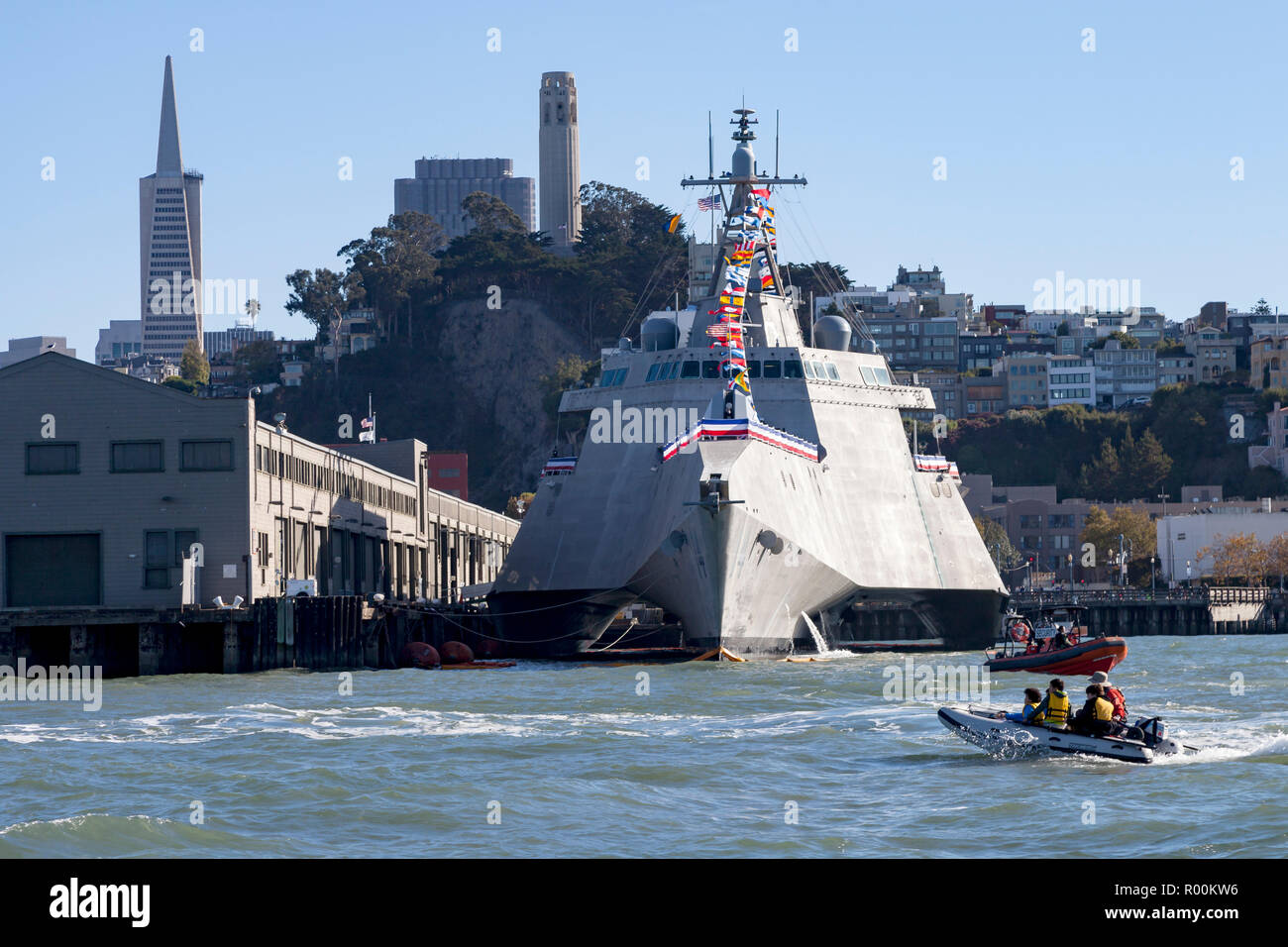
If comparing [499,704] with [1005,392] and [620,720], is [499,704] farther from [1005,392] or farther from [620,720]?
[1005,392]

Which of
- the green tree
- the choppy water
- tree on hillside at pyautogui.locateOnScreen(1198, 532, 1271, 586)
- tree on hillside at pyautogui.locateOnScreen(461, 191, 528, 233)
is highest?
tree on hillside at pyautogui.locateOnScreen(461, 191, 528, 233)

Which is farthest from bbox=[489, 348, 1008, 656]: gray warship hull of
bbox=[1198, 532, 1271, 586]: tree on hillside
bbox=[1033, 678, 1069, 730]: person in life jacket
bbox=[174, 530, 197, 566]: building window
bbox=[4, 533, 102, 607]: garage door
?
bbox=[1198, 532, 1271, 586]: tree on hillside

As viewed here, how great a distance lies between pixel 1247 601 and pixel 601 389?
2423 inches

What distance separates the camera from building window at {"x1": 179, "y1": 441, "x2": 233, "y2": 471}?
59000mm

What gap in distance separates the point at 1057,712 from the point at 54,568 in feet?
130

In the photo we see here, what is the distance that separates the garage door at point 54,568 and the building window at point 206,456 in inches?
157

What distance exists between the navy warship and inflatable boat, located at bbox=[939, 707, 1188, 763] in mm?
19713

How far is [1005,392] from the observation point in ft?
611

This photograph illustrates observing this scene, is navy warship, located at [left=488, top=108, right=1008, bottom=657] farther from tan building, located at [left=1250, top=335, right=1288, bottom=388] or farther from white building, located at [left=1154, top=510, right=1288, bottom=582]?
tan building, located at [left=1250, top=335, right=1288, bottom=388]

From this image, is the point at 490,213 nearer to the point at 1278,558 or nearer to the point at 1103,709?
the point at 1278,558

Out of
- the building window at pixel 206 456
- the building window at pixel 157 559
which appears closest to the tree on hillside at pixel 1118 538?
the building window at pixel 206 456

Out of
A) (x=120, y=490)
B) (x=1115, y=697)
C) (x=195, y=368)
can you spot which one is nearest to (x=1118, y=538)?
(x=120, y=490)
